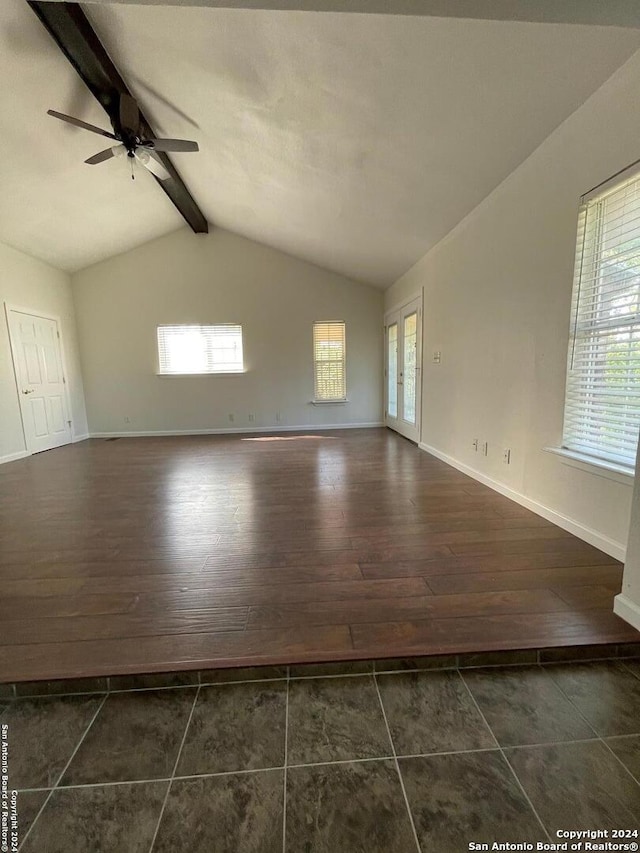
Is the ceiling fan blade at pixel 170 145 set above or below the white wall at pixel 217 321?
above

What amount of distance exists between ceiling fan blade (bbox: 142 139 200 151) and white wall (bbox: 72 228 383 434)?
309 centimetres

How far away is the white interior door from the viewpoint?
190 inches

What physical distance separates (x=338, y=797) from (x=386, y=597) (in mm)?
762

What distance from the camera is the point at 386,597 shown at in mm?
1598

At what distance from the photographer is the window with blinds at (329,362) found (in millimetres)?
6395

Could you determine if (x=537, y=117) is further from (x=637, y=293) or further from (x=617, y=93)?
(x=637, y=293)

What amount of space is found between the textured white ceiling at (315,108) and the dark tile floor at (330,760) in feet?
9.43

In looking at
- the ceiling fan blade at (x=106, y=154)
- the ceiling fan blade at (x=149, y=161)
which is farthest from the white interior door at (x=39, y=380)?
the ceiling fan blade at (x=149, y=161)

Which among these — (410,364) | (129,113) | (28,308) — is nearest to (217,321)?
(28,308)

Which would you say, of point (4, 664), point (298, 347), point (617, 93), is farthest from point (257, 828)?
point (298, 347)

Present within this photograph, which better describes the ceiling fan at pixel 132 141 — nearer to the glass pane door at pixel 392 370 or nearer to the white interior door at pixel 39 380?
the white interior door at pixel 39 380

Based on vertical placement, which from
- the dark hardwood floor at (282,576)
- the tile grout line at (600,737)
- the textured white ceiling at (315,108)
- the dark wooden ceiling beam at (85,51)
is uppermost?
the dark wooden ceiling beam at (85,51)

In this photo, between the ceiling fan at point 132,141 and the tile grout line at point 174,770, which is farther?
the ceiling fan at point 132,141

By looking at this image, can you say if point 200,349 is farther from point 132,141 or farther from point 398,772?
point 398,772
